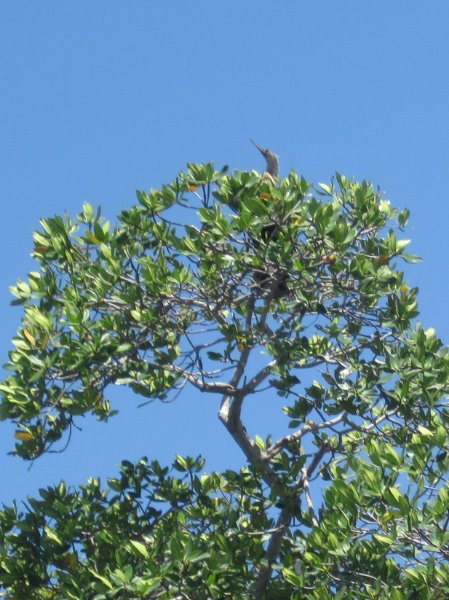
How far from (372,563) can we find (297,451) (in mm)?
1467

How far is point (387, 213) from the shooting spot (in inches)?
333

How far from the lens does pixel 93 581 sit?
302 inches

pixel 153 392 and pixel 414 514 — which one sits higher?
pixel 153 392

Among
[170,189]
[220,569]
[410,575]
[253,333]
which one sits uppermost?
[170,189]

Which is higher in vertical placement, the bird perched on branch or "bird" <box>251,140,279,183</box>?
"bird" <box>251,140,279,183</box>

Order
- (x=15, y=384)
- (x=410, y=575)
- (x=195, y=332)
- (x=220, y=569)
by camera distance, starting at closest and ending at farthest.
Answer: (x=410, y=575) < (x=220, y=569) < (x=15, y=384) < (x=195, y=332)

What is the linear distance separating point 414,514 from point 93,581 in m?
2.02

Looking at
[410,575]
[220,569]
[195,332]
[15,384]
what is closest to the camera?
[410,575]

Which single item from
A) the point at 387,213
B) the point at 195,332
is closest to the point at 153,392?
the point at 195,332

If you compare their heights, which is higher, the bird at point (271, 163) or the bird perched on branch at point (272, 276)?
the bird at point (271, 163)

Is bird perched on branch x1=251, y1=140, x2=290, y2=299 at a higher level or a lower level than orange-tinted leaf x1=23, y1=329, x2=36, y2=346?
lower

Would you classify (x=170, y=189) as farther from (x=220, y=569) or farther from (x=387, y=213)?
(x=220, y=569)

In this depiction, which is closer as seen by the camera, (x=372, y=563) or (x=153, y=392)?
(x=372, y=563)

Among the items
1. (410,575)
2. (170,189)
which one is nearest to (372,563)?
(410,575)
